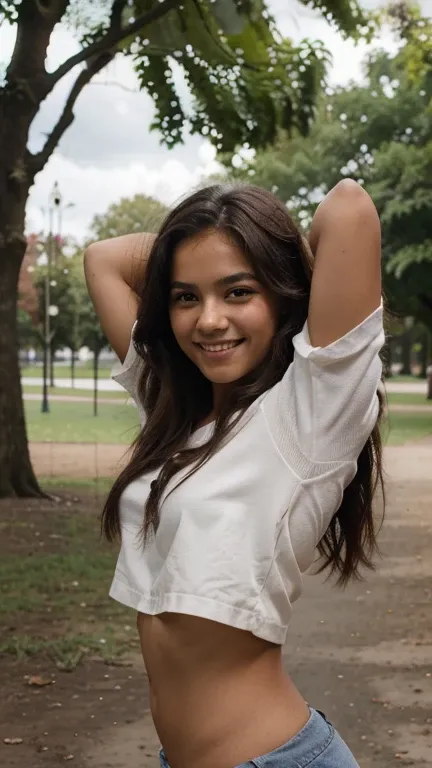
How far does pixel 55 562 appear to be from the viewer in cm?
790

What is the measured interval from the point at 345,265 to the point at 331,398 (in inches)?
7.7

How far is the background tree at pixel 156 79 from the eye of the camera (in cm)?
1093

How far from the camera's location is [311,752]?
161 centimetres

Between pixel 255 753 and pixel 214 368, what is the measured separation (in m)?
0.59

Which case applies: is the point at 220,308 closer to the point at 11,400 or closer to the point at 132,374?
the point at 132,374

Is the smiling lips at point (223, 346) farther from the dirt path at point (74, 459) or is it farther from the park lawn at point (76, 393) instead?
the park lawn at point (76, 393)

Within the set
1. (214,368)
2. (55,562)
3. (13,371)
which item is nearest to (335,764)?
(214,368)

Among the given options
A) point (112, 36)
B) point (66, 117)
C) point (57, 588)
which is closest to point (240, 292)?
point (57, 588)

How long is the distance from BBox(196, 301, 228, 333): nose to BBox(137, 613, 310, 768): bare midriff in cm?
44

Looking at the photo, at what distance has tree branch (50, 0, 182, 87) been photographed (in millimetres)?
10445

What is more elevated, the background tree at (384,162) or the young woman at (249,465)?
the background tree at (384,162)

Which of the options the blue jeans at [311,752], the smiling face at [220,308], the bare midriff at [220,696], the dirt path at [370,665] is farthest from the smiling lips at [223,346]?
the dirt path at [370,665]

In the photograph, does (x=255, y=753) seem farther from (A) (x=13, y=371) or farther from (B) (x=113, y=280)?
(A) (x=13, y=371)

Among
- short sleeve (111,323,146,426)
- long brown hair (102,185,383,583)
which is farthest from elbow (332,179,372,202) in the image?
short sleeve (111,323,146,426)
